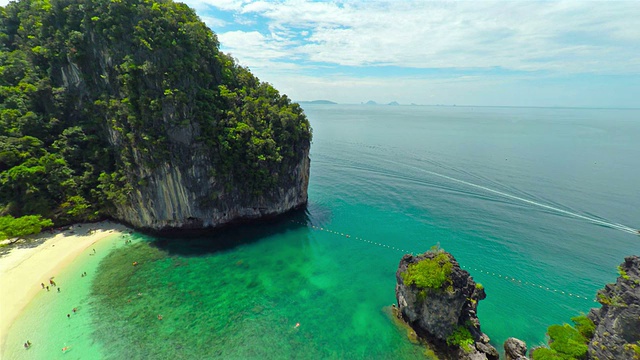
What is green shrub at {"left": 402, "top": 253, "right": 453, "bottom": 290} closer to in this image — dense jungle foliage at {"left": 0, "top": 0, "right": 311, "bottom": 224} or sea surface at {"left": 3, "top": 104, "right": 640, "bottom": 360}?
sea surface at {"left": 3, "top": 104, "right": 640, "bottom": 360}

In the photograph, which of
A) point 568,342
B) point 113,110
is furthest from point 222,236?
point 568,342

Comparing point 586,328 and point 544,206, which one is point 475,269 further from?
point 544,206

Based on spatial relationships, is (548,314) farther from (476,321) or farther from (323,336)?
(323,336)

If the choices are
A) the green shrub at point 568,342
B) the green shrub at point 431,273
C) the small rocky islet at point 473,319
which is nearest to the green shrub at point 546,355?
the small rocky islet at point 473,319

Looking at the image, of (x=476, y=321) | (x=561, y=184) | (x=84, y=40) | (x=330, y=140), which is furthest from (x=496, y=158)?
(x=84, y=40)

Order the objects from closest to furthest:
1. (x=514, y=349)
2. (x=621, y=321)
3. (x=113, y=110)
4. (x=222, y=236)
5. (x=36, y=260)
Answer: (x=621, y=321) → (x=514, y=349) → (x=36, y=260) → (x=113, y=110) → (x=222, y=236)
